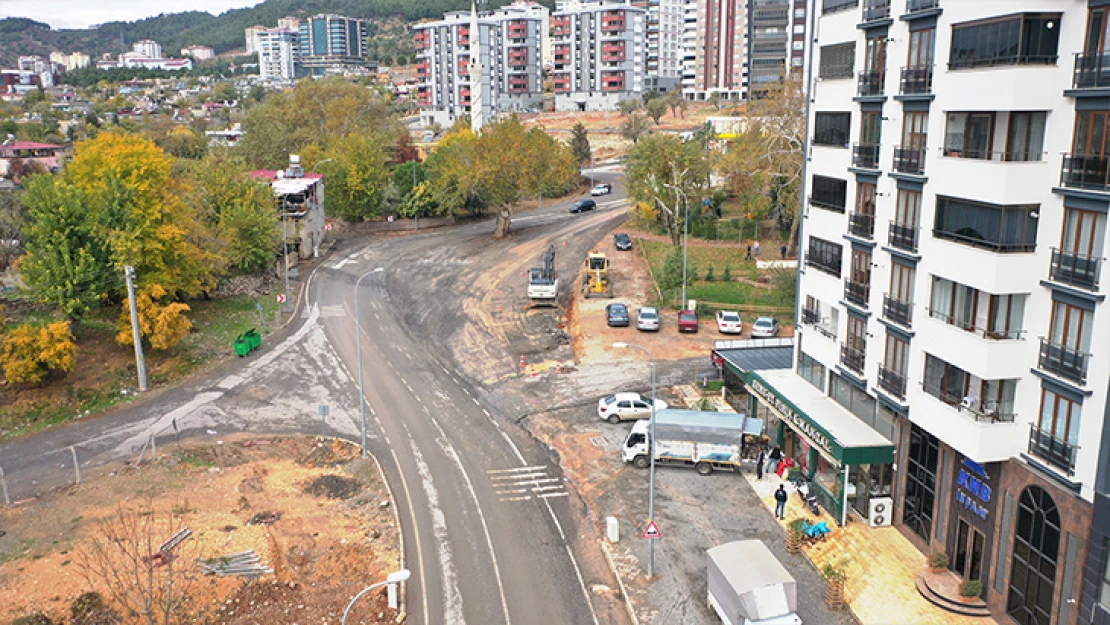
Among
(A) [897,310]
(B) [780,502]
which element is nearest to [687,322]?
(B) [780,502]

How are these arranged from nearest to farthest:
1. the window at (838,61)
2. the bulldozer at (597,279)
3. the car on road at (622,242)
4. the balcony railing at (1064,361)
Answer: the balcony railing at (1064,361), the window at (838,61), the bulldozer at (597,279), the car on road at (622,242)

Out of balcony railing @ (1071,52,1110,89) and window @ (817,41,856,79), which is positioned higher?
window @ (817,41,856,79)

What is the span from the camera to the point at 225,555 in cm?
3038

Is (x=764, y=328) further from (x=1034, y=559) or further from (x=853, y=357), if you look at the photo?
(x=1034, y=559)

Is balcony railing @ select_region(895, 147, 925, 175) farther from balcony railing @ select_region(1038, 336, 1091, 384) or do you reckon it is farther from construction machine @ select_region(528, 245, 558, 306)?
construction machine @ select_region(528, 245, 558, 306)

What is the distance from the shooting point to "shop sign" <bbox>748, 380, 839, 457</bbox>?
105ft

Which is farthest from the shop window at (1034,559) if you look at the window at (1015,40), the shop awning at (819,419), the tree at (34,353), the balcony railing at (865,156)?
the tree at (34,353)

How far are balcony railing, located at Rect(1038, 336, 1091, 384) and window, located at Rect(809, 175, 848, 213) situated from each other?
11.1m

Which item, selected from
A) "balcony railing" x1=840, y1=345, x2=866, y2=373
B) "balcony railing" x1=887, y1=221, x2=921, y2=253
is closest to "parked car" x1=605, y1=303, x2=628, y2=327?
"balcony railing" x1=840, y1=345, x2=866, y2=373

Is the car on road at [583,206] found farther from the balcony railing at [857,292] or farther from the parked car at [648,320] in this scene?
the balcony railing at [857,292]

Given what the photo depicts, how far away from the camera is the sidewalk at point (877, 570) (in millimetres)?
26250

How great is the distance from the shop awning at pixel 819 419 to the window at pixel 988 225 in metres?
8.23

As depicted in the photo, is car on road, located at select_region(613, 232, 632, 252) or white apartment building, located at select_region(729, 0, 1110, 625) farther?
car on road, located at select_region(613, 232, 632, 252)

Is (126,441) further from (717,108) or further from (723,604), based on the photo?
(717,108)
